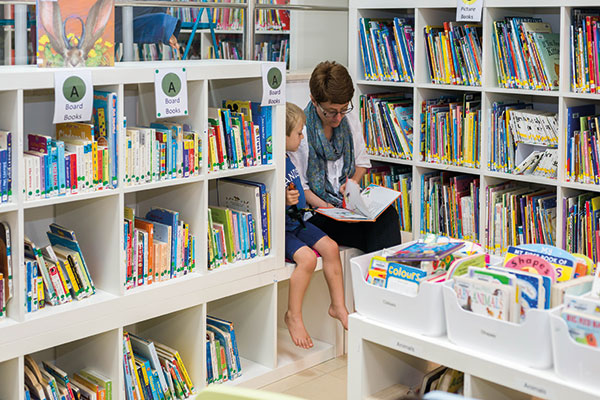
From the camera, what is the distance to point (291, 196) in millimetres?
3494

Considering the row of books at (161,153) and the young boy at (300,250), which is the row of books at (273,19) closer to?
the young boy at (300,250)

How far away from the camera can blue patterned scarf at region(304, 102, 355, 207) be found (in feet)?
12.4

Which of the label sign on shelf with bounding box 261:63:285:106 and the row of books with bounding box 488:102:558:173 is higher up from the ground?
the label sign on shelf with bounding box 261:63:285:106

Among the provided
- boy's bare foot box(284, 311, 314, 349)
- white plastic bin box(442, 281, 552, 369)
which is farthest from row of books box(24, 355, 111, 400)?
white plastic bin box(442, 281, 552, 369)

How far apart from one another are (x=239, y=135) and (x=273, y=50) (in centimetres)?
98

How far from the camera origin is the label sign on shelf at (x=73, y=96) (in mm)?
2574

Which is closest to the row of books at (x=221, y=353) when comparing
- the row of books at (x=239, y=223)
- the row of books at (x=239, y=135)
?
the row of books at (x=239, y=223)

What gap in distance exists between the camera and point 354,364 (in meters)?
2.30

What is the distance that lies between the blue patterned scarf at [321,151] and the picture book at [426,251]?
4.56 feet

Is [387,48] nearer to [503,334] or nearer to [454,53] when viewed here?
[454,53]

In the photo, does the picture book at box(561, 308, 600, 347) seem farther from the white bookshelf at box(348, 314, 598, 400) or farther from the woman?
the woman

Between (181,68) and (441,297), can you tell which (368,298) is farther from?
(181,68)

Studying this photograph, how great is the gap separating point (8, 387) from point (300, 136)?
1.56 m

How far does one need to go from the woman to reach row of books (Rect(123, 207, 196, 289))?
80cm
